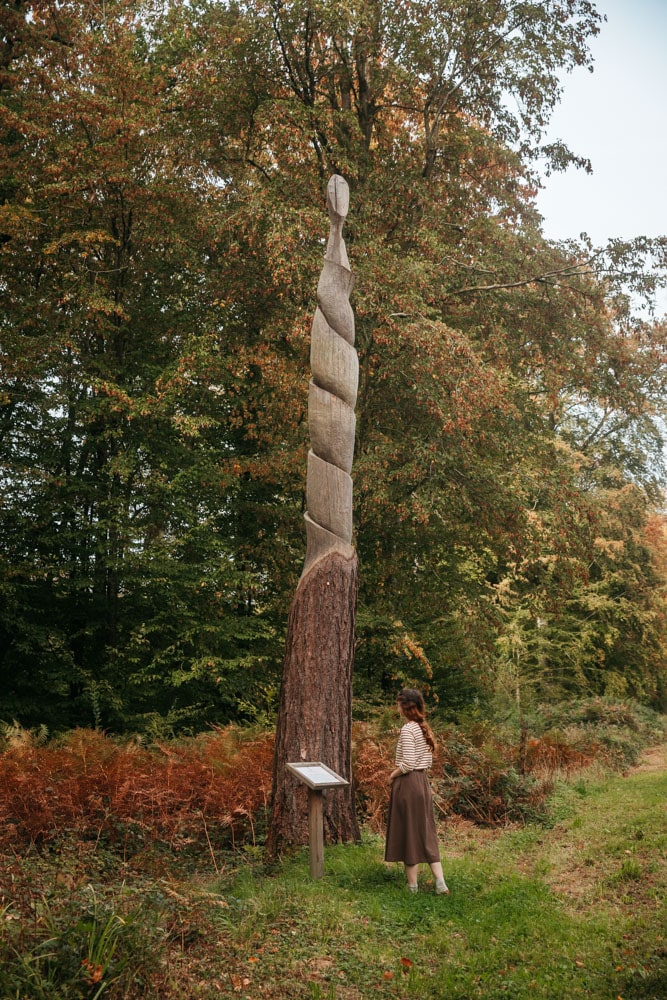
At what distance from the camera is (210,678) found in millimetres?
14211

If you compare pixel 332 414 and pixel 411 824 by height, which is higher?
pixel 332 414

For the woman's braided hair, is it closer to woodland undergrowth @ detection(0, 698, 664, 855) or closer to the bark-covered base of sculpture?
the bark-covered base of sculpture

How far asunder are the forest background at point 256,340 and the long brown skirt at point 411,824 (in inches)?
250

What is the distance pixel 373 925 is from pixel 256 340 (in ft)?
39.6

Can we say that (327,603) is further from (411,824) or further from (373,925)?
(373,925)

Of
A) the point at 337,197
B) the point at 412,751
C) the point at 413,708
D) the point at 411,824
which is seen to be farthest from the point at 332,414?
the point at 411,824

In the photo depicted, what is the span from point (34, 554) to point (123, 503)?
5.66ft

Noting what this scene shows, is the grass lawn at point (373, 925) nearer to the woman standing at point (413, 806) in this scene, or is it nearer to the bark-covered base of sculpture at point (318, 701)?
the woman standing at point (413, 806)

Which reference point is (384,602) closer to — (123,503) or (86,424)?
(123,503)

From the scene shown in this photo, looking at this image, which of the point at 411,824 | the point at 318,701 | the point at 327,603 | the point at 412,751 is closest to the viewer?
the point at 411,824

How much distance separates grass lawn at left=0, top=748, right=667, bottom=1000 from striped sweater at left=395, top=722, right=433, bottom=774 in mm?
933

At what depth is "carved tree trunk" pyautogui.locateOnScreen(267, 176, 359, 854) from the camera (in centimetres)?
797

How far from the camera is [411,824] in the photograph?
675 centimetres

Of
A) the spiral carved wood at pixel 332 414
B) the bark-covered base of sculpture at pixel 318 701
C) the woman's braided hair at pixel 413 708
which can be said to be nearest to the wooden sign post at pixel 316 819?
Answer: the woman's braided hair at pixel 413 708
